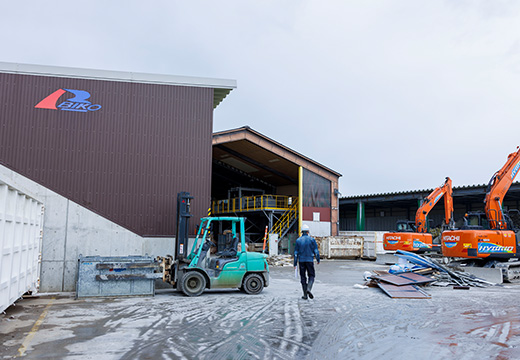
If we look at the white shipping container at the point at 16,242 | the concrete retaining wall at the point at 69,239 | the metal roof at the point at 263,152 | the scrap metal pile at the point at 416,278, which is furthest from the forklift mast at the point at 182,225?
the metal roof at the point at 263,152

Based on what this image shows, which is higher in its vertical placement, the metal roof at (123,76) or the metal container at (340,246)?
the metal roof at (123,76)

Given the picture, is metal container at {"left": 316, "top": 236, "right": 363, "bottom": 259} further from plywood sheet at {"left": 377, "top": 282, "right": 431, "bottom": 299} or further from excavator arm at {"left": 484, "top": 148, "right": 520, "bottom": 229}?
plywood sheet at {"left": 377, "top": 282, "right": 431, "bottom": 299}

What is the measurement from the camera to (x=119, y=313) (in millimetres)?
8859

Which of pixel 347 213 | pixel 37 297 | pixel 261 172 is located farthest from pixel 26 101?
pixel 347 213

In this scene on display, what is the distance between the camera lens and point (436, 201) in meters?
22.3

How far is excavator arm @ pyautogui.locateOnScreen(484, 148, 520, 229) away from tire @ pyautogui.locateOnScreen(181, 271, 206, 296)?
1109cm

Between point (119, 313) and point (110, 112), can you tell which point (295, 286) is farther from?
point (110, 112)

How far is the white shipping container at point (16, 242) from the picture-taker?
6.65m

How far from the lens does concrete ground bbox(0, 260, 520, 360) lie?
604 cm

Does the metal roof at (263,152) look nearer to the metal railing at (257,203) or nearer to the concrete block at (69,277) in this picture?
the metal railing at (257,203)

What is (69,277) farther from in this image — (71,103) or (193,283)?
(71,103)

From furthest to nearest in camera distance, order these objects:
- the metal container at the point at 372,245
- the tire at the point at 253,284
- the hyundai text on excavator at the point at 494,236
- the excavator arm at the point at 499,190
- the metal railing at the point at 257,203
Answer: the metal railing at the point at 257,203 < the metal container at the point at 372,245 < the excavator arm at the point at 499,190 < the hyundai text on excavator at the point at 494,236 < the tire at the point at 253,284

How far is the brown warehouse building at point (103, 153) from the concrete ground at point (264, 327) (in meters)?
2.50

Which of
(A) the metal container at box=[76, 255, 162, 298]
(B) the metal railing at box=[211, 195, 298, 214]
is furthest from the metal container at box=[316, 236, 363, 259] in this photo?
(A) the metal container at box=[76, 255, 162, 298]
